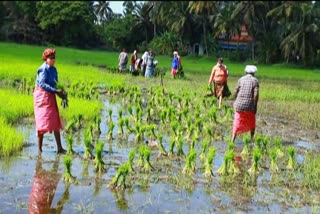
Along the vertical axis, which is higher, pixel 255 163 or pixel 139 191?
pixel 255 163

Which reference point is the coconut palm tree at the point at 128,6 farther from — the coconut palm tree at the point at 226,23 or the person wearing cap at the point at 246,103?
the person wearing cap at the point at 246,103

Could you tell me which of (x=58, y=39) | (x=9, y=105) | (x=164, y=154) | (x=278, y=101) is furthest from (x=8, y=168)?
(x=58, y=39)

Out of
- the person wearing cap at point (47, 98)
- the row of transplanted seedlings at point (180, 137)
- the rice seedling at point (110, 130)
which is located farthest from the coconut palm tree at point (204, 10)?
the person wearing cap at point (47, 98)

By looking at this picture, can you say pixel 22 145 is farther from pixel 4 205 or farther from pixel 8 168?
pixel 4 205

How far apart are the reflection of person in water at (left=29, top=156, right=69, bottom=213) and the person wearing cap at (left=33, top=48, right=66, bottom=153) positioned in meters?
0.66

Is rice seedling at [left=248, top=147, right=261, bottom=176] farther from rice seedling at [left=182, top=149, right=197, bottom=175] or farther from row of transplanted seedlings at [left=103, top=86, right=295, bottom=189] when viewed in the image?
rice seedling at [left=182, top=149, right=197, bottom=175]

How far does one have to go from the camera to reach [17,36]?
54719 millimetres

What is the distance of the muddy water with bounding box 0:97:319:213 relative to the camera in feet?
16.0

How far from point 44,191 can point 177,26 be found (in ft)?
150

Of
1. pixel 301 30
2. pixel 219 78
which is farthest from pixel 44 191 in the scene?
pixel 301 30

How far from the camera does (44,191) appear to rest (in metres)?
5.25

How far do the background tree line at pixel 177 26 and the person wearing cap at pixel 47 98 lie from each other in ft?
114

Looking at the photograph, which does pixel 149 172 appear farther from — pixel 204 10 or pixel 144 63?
pixel 204 10

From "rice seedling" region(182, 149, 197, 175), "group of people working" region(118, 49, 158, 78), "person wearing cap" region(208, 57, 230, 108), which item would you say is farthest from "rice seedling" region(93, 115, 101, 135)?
"group of people working" region(118, 49, 158, 78)
